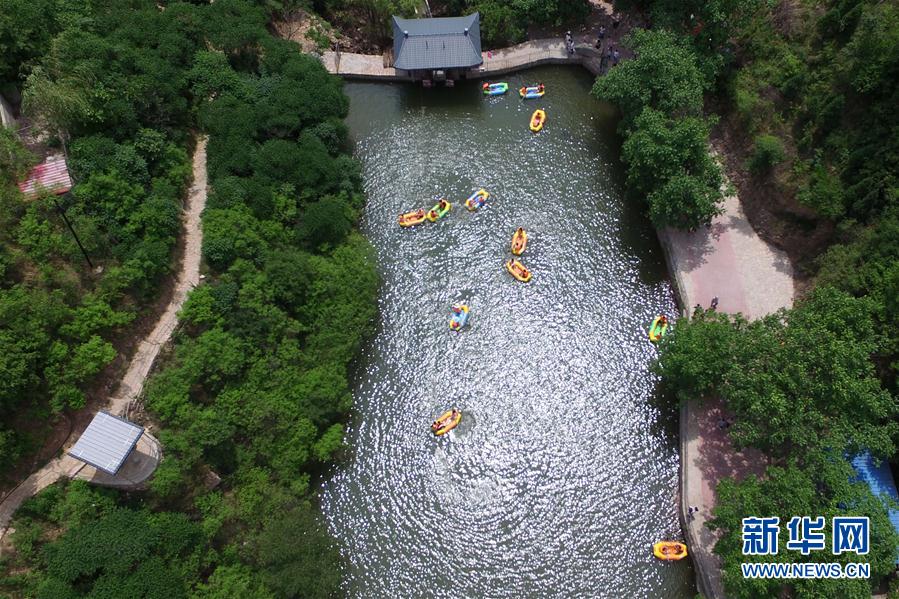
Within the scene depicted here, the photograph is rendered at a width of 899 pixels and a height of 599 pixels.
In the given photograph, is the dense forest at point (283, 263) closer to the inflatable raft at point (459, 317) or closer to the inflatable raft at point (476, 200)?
the inflatable raft at point (459, 317)

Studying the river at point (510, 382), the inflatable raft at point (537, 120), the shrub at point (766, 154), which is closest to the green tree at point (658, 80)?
the shrub at point (766, 154)

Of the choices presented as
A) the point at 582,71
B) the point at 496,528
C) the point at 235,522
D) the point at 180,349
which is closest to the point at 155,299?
the point at 180,349

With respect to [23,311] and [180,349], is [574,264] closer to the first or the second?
[180,349]

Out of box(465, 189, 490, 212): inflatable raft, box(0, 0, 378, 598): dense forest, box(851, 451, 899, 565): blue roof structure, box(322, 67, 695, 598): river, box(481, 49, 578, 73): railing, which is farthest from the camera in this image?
box(481, 49, 578, 73): railing

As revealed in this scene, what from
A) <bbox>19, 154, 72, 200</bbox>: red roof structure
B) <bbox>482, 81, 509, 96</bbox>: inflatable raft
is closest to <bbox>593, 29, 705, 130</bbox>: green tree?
<bbox>482, 81, 509, 96</bbox>: inflatable raft

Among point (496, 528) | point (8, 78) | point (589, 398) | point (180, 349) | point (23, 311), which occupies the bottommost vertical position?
point (496, 528)

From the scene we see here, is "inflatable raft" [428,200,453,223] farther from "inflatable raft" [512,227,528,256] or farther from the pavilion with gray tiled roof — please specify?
the pavilion with gray tiled roof

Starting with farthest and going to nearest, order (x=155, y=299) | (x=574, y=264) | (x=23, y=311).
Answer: (x=574, y=264) < (x=155, y=299) < (x=23, y=311)
